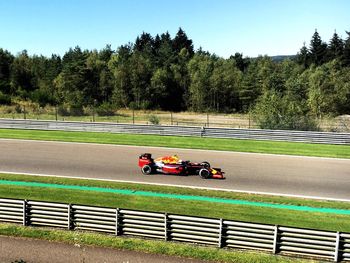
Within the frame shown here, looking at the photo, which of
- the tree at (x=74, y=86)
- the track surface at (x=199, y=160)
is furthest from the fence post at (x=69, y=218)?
the tree at (x=74, y=86)

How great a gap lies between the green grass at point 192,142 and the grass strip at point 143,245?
13865 millimetres

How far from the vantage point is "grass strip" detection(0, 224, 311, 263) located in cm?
1057

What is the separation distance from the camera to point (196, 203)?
1475 cm

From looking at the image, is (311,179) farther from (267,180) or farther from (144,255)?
(144,255)

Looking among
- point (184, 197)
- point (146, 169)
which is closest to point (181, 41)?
point (146, 169)

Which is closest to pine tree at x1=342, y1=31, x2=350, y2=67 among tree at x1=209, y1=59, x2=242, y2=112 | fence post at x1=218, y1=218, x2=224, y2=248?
tree at x1=209, y1=59, x2=242, y2=112

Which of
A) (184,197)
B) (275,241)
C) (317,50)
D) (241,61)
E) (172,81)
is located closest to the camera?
(275,241)

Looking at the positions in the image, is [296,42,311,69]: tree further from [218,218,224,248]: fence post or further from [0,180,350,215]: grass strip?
[218,218,224,248]: fence post

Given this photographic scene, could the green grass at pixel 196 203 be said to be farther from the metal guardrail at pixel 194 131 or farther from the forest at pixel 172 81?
the forest at pixel 172 81

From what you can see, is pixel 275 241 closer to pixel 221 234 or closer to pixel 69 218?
pixel 221 234

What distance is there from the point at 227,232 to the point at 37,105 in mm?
57889

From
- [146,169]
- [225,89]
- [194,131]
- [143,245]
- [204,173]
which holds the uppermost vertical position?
[225,89]

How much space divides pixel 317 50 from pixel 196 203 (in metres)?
88.0

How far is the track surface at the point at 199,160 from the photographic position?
17203 mm
